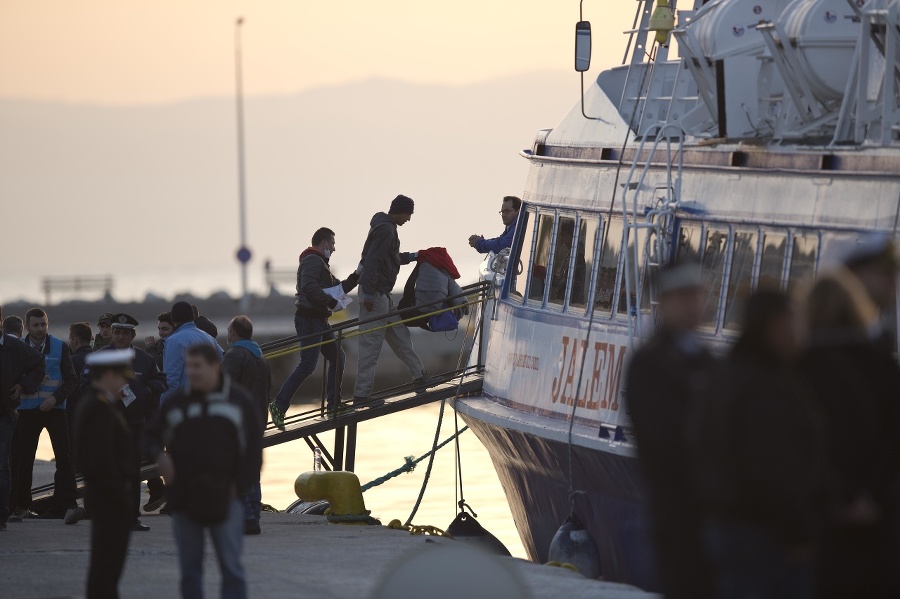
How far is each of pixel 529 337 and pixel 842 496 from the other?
900cm

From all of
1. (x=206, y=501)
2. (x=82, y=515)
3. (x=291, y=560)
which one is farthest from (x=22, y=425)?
(x=206, y=501)

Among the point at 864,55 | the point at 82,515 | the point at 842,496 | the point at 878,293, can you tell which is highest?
the point at 864,55

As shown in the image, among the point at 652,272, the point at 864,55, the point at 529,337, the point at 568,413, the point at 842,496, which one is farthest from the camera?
the point at 529,337

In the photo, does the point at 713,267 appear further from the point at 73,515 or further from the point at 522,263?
the point at 73,515

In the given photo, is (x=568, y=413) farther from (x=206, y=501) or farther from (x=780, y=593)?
(x=780, y=593)

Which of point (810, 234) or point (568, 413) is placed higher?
point (810, 234)

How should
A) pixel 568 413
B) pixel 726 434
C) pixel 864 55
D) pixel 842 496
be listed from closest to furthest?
pixel 726 434, pixel 842 496, pixel 864 55, pixel 568 413

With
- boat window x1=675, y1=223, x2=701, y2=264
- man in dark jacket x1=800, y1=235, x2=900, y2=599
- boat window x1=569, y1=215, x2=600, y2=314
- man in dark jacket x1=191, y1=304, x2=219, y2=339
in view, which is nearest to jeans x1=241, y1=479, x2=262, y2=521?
man in dark jacket x1=191, y1=304, x2=219, y2=339

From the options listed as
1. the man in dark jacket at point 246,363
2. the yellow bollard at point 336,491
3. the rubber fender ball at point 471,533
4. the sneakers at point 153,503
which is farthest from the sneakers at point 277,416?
the man in dark jacket at point 246,363

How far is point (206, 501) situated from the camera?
8.53 meters

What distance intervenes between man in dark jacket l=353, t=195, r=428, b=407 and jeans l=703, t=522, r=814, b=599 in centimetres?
1005

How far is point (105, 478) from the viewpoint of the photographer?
904 cm

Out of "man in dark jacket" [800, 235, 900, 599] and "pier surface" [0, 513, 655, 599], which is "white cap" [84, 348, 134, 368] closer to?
"pier surface" [0, 513, 655, 599]

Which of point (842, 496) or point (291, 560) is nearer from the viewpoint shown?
point (842, 496)
